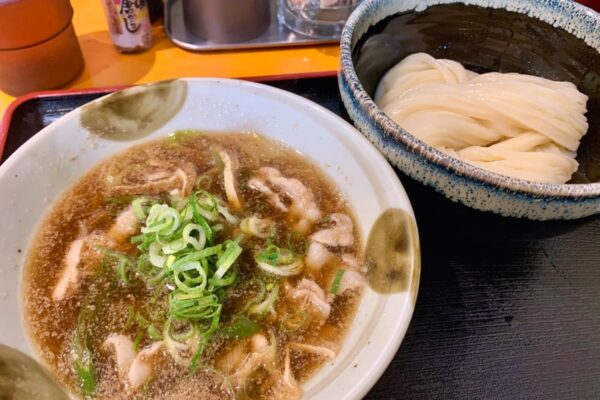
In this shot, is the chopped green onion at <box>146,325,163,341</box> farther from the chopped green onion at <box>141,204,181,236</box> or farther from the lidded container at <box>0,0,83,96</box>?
the lidded container at <box>0,0,83,96</box>

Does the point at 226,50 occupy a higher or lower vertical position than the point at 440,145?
lower

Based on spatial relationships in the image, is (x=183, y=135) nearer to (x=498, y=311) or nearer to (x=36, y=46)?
(x=36, y=46)

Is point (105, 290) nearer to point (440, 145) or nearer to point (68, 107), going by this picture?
point (68, 107)

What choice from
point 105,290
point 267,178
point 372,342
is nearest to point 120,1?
point 267,178

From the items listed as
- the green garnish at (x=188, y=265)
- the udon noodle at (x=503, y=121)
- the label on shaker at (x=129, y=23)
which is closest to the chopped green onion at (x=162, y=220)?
the green garnish at (x=188, y=265)

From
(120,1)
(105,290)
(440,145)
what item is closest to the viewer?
(105,290)

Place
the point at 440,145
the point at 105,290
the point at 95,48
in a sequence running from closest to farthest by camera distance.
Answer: the point at 105,290, the point at 440,145, the point at 95,48

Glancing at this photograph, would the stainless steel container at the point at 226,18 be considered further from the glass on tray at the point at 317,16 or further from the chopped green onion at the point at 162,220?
the chopped green onion at the point at 162,220
